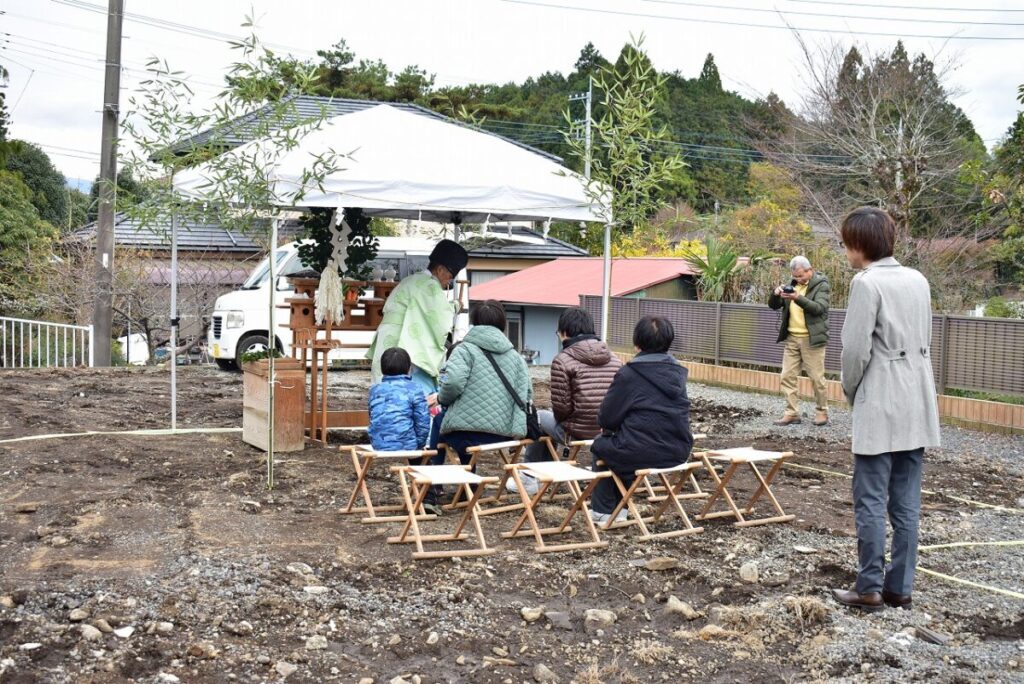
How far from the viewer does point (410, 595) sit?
189 inches

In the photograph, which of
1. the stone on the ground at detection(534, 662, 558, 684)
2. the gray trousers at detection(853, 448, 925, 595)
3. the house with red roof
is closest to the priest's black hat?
the gray trousers at detection(853, 448, 925, 595)

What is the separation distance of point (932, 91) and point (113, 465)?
16674mm

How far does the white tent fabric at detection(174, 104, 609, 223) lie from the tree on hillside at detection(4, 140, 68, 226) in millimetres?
23682

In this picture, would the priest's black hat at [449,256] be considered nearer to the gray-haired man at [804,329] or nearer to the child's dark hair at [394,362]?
the child's dark hair at [394,362]

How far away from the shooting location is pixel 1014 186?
11.6m

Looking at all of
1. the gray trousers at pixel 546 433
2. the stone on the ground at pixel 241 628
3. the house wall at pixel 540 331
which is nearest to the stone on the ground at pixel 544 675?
the stone on the ground at pixel 241 628

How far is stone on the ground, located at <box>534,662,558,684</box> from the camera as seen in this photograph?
3.91 metres

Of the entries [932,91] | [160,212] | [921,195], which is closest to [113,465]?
[160,212]

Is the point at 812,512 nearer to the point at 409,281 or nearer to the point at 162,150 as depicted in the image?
the point at 409,281

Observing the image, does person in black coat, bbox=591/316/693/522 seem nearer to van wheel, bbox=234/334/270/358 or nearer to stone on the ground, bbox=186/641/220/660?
stone on the ground, bbox=186/641/220/660

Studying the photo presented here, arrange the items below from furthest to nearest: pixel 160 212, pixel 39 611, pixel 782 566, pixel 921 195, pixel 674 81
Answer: pixel 674 81, pixel 921 195, pixel 160 212, pixel 782 566, pixel 39 611

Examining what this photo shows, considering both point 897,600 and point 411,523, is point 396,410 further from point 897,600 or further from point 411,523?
point 897,600

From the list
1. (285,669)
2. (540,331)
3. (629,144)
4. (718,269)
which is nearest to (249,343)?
(718,269)

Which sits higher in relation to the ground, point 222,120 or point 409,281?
point 222,120
